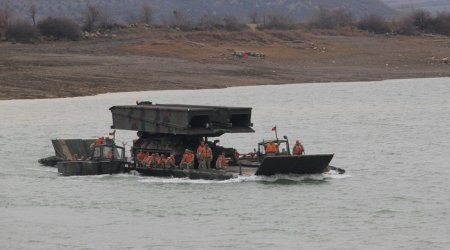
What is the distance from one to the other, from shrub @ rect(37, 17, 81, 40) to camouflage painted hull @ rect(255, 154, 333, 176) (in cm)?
5605

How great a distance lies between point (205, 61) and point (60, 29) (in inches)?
495

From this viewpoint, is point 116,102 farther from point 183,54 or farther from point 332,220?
point 332,220

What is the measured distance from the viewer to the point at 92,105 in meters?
66.9

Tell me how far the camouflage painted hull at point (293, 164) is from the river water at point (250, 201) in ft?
0.92

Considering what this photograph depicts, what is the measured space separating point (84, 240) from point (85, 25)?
75.0 m

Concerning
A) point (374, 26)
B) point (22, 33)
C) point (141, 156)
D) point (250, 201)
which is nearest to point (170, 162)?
point (141, 156)

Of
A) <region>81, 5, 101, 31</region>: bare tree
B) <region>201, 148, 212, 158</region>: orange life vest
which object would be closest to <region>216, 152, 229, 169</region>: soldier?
<region>201, 148, 212, 158</region>: orange life vest

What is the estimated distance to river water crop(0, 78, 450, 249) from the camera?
2859 centimetres

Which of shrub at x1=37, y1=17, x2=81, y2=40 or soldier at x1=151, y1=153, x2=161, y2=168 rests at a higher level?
shrub at x1=37, y1=17, x2=81, y2=40

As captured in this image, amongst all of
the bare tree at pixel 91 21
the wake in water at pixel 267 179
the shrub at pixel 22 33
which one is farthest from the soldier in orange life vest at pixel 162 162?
the bare tree at pixel 91 21

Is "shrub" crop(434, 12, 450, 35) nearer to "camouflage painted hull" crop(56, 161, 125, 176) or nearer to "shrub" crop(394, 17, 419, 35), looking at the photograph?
"shrub" crop(394, 17, 419, 35)

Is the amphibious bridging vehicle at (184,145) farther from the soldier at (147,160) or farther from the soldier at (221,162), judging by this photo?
the soldier at (221,162)

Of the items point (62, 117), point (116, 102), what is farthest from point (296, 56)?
point (62, 117)

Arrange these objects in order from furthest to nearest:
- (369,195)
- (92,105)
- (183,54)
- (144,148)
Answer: (183,54)
(92,105)
(144,148)
(369,195)
